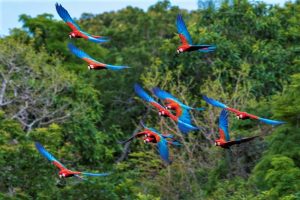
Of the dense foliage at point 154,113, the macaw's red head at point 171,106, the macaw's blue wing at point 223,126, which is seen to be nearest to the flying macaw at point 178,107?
the macaw's red head at point 171,106

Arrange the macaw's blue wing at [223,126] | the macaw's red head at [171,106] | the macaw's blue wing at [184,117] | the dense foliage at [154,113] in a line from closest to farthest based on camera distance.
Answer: the macaw's blue wing at [184,117] < the macaw's blue wing at [223,126] < the macaw's red head at [171,106] < the dense foliage at [154,113]

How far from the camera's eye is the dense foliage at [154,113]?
16750mm

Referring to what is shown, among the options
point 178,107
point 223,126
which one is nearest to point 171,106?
point 178,107

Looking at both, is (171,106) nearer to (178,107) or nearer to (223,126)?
(178,107)

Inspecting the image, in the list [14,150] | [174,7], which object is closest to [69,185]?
[14,150]

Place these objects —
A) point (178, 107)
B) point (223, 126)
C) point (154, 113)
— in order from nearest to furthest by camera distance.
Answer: point (223, 126) → point (178, 107) → point (154, 113)

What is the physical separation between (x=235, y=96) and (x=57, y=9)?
10.8 metres

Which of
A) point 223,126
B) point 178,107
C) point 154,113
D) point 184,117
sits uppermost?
point 178,107

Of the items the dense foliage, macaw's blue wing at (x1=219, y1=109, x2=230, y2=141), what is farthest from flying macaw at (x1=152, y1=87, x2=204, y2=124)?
the dense foliage

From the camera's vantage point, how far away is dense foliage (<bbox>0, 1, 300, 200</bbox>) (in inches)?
659

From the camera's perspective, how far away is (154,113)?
1003 inches

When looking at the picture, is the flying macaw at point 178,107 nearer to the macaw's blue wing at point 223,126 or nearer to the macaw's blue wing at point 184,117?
the macaw's blue wing at point 184,117

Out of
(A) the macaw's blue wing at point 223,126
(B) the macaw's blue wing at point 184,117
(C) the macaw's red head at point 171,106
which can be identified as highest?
(C) the macaw's red head at point 171,106

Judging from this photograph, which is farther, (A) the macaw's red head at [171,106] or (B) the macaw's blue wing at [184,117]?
(A) the macaw's red head at [171,106]
